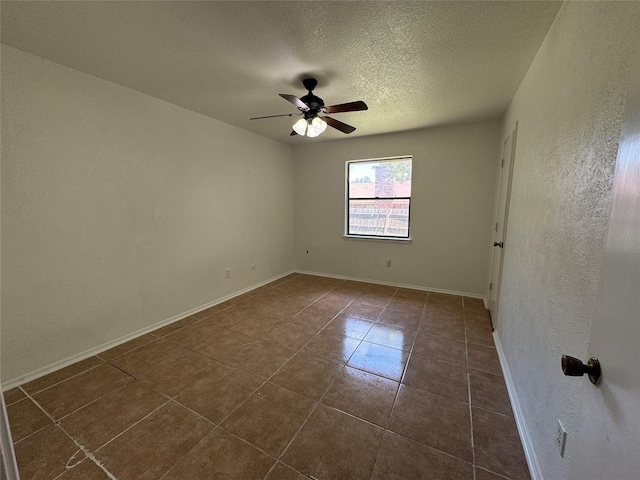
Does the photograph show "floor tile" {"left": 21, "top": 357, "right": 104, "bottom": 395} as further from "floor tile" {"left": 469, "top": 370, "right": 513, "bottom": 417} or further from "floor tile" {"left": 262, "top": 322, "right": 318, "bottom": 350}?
"floor tile" {"left": 469, "top": 370, "right": 513, "bottom": 417}

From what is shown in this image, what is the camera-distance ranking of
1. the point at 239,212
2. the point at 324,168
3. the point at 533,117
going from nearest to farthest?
the point at 533,117
the point at 239,212
the point at 324,168

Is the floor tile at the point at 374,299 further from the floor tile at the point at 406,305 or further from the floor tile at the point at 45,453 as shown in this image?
the floor tile at the point at 45,453

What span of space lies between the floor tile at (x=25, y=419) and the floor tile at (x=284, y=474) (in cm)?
145

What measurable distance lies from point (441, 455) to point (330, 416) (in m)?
0.64

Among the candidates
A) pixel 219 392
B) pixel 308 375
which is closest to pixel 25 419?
pixel 219 392

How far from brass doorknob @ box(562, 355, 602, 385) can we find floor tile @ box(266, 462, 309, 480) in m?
1.26

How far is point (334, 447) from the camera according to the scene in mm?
1409

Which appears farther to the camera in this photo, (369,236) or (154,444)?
(369,236)

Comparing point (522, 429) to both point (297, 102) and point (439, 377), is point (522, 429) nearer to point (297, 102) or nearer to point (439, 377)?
point (439, 377)

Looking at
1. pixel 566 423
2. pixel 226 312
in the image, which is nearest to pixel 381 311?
pixel 226 312

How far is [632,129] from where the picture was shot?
1.80 ft

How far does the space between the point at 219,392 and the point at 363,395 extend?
40.7 inches

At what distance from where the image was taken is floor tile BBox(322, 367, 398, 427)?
164cm

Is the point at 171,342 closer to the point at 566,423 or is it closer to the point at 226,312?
the point at 226,312
